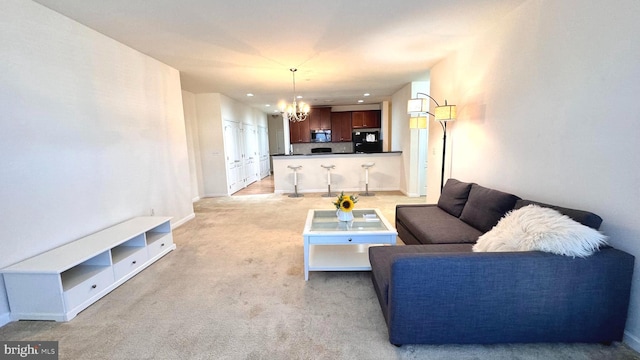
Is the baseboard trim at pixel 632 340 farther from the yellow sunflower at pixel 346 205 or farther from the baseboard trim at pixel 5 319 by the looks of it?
the baseboard trim at pixel 5 319

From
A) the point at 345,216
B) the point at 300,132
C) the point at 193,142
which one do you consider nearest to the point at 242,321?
the point at 345,216

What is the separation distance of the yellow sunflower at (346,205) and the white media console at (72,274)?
2198 mm

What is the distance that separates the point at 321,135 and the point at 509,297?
8.34 m

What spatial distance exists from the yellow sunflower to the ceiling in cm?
192

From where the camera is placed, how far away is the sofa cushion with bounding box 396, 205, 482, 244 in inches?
94.1

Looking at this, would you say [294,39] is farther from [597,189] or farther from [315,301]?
[597,189]

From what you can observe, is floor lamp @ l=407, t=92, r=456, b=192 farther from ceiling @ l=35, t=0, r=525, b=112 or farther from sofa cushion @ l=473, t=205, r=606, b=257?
sofa cushion @ l=473, t=205, r=606, b=257

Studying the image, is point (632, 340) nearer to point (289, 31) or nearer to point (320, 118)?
point (289, 31)

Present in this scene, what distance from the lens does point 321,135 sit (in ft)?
31.0

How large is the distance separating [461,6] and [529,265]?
2.40 metres

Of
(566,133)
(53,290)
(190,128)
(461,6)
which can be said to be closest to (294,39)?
(461,6)

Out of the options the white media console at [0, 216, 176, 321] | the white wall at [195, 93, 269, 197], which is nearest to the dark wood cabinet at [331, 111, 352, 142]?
the white wall at [195, 93, 269, 197]

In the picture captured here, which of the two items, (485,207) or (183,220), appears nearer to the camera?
(485,207)

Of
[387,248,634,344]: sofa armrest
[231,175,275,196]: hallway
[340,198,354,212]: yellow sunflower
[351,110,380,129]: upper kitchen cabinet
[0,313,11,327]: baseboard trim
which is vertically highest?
[351,110,380,129]: upper kitchen cabinet
